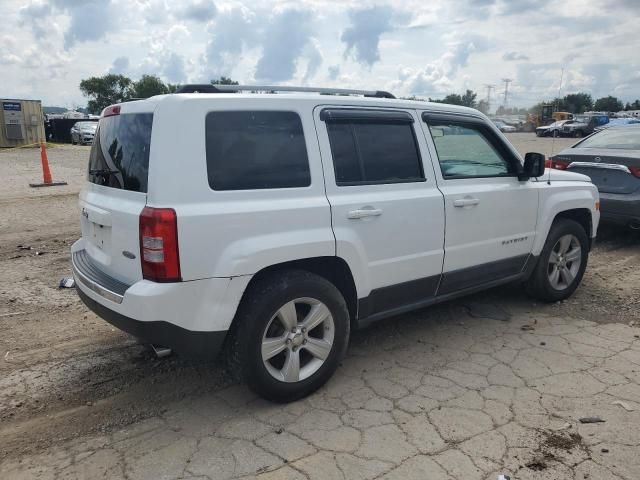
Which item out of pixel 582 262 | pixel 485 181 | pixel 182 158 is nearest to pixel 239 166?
pixel 182 158

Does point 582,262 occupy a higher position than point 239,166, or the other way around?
point 239,166

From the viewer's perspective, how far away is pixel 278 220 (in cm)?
317

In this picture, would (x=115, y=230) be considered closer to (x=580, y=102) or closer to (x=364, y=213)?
(x=364, y=213)

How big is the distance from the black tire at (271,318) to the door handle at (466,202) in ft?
4.07

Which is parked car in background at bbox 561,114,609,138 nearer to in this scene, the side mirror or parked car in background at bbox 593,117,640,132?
parked car in background at bbox 593,117,640,132

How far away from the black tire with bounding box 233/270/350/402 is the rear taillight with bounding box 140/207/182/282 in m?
0.48

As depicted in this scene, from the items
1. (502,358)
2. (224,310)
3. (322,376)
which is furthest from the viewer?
(502,358)

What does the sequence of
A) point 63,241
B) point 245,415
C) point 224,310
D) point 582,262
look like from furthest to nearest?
point 63,241 → point 582,262 → point 245,415 → point 224,310

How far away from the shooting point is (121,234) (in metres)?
3.11

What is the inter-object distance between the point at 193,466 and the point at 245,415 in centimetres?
55

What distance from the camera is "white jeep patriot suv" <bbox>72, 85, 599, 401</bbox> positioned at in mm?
2943

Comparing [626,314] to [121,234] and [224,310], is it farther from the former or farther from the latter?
[121,234]

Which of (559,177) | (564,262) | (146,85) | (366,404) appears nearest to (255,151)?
(366,404)

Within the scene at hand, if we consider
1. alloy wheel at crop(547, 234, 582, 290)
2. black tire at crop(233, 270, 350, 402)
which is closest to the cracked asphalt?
black tire at crop(233, 270, 350, 402)
